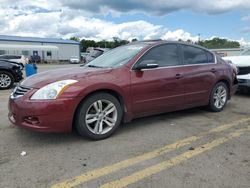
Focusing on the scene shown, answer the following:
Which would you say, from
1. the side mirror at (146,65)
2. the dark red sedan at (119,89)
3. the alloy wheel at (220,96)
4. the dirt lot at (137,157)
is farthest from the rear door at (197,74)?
the side mirror at (146,65)

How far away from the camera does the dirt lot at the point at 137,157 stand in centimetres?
321

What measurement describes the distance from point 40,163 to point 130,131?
1767 millimetres

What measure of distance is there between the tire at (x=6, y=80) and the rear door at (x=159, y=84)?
7.30 metres

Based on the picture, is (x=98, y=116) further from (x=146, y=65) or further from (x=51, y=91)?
(x=146, y=65)

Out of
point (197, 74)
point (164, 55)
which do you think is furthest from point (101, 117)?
point (197, 74)

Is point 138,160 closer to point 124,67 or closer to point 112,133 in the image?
point 112,133

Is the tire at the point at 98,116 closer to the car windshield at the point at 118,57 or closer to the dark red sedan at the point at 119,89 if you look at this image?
the dark red sedan at the point at 119,89

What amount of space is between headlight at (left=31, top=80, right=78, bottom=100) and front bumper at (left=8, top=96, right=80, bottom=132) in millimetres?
79

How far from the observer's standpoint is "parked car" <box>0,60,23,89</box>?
10680 millimetres

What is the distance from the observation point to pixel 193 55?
593cm

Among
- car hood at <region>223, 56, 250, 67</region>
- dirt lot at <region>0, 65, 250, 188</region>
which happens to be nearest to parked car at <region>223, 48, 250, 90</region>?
car hood at <region>223, 56, 250, 67</region>

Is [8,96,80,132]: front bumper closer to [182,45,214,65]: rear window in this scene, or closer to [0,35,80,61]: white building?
[182,45,214,65]: rear window

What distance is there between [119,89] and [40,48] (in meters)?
58.2

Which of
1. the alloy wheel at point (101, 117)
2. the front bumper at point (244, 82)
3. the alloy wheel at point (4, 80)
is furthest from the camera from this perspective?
the alloy wheel at point (4, 80)
